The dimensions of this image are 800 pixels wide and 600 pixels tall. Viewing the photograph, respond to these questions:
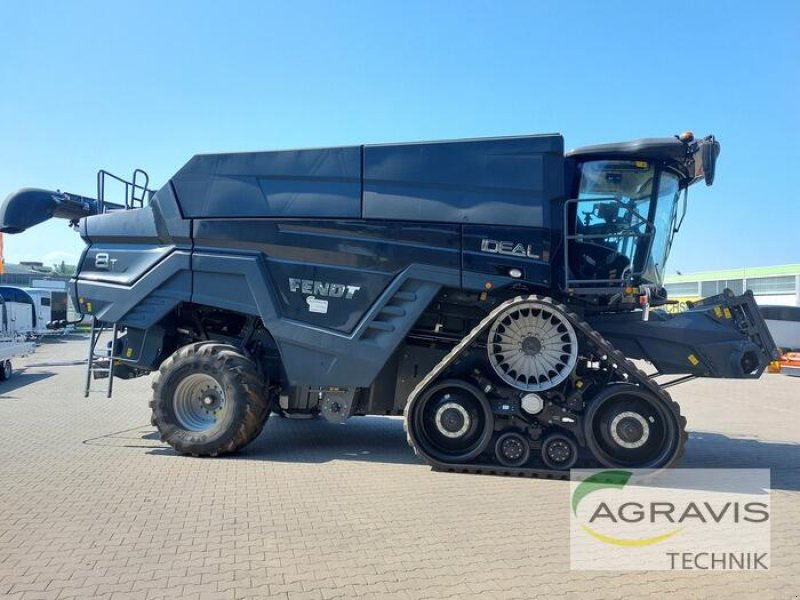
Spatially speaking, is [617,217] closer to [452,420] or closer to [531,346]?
[531,346]

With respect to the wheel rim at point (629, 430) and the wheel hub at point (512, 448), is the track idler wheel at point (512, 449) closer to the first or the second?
the wheel hub at point (512, 448)

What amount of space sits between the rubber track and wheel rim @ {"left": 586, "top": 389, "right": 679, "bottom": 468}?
0.13 meters

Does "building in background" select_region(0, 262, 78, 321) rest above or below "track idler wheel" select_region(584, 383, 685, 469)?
above

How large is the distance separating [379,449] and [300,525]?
309cm

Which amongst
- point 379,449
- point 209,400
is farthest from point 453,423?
point 209,400

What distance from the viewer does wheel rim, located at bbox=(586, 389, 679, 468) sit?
6234mm

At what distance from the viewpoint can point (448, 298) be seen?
6.94 m

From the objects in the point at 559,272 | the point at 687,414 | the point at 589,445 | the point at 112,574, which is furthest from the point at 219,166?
the point at 687,414

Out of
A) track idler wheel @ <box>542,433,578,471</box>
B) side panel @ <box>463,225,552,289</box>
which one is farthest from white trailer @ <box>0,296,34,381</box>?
track idler wheel @ <box>542,433,578,471</box>

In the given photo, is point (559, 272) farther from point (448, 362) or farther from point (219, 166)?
point (219, 166)

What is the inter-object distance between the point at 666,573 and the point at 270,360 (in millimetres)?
5161

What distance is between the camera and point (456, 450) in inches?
261

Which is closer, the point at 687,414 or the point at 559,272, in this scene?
the point at 559,272

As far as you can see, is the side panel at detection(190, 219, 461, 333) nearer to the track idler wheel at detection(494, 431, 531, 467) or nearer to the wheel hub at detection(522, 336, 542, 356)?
the wheel hub at detection(522, 336, 542, 356)
